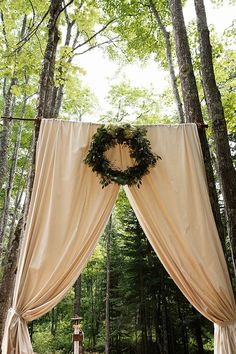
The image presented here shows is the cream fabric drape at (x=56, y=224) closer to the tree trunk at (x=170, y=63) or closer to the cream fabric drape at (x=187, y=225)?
the cream fabric drape at (x=187, y=225)

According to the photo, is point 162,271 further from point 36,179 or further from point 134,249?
point 36,179

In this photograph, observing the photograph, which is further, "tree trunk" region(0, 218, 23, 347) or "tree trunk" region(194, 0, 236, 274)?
"tree trunk" region(0, 218, 23, 347)

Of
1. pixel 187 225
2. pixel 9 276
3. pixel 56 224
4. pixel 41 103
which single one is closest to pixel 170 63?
pixel 41 103

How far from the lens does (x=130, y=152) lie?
299 centimetres

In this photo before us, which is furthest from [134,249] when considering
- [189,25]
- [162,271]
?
[189,25]

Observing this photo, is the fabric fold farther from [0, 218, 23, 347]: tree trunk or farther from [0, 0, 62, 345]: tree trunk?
[0, 218, 23, 347]: tree trunk

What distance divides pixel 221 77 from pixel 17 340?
6.01 metres

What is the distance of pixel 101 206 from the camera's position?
288 centimetres

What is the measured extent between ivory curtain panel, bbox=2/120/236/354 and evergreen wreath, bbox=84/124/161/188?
110 mm

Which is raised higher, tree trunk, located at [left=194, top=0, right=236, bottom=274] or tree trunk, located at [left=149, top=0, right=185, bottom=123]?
tree trunk, located at [left=149, top=0, right=185, bottom=123]

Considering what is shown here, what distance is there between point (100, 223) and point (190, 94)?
1.85 meters

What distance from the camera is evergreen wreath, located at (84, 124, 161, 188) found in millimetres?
2824

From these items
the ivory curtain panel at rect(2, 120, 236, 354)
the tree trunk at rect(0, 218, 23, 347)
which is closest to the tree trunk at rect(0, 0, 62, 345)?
the tree trunk at rect(0, 218, 23, 347)

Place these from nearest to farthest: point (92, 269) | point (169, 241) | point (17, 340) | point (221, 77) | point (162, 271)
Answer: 1. point (17, 340)
2. point (169, 241)
3. point (221, 77)
4. point (162, 271)
5. point (92, 269)
